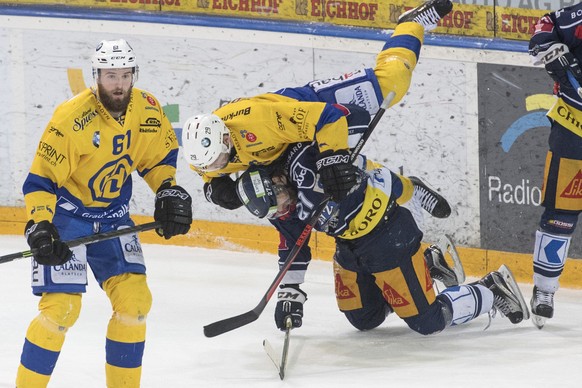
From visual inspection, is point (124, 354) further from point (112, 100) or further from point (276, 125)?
point (276, 125)

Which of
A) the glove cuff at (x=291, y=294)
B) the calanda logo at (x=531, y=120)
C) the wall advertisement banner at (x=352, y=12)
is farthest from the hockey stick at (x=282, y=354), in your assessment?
the wall advertisement banner at (x=352, y=12)

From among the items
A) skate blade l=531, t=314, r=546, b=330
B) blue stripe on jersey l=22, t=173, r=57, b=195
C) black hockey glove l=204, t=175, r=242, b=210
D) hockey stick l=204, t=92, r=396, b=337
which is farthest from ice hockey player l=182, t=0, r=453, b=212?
skate blade l=531, t=314, r=546, b=330

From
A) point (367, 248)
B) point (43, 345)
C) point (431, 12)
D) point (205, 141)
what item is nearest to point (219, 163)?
point (205, 141)

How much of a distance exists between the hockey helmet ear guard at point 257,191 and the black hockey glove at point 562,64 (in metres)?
1.38

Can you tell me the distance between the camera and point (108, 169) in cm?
411

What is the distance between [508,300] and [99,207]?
1962 millimetres

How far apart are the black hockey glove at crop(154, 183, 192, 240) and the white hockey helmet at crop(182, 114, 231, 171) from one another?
0.25m

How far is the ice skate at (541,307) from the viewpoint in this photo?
516 cm

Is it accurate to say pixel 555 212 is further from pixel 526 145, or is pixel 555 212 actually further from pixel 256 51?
pixel 256 51

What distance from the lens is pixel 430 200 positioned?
5.32 meters

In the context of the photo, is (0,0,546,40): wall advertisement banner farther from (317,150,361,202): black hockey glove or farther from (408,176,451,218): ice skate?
(317,150,361,202): black hockey glove

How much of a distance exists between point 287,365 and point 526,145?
2060 mm

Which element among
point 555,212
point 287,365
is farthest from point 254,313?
point 555,212

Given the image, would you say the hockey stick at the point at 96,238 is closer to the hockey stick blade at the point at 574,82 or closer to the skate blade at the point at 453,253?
the skate blade at the point at 453,253
